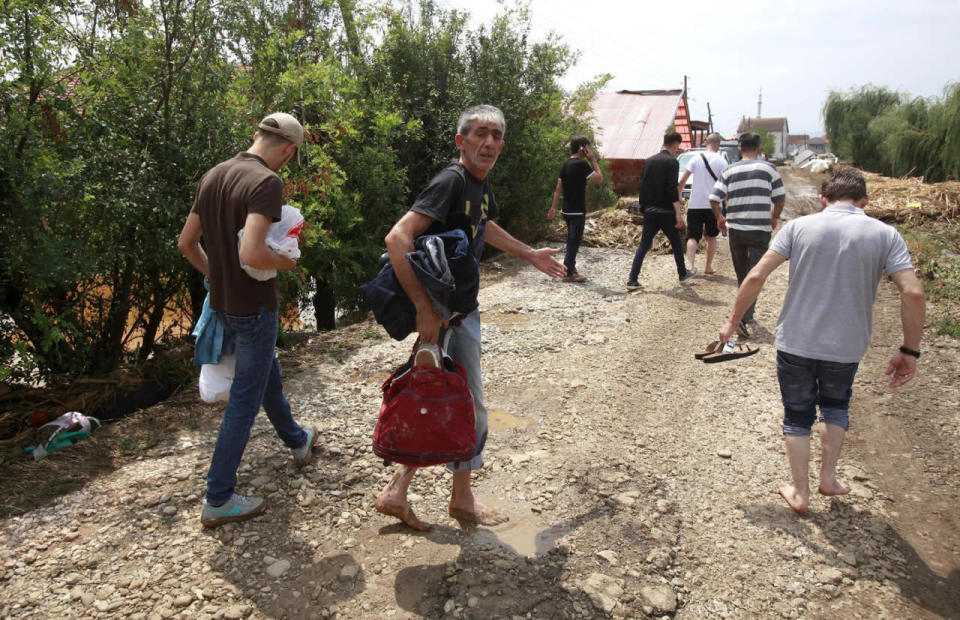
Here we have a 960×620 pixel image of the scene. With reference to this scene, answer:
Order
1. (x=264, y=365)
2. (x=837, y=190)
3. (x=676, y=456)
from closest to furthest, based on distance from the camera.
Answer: (x=264, y=365) < (x=837, y=190) < (x=676, y=456)

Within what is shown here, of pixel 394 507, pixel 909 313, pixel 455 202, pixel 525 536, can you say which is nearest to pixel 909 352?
pixel 909 313

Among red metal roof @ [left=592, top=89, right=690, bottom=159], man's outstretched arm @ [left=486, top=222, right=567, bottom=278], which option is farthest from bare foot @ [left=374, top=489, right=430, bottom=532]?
red metal roof @ [left=592, top=89, right=690, bottom=159]

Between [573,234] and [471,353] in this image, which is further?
[573,234]

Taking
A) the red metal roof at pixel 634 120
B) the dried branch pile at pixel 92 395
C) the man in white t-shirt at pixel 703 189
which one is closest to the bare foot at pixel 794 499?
the dried branch pile at pixel 92 395

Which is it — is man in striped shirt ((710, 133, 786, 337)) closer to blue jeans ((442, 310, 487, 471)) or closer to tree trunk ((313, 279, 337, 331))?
blue jeans ((442, 310, 487, 471))

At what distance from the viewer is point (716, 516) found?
332 cm

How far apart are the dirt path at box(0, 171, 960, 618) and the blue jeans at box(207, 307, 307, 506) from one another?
0.31 metres

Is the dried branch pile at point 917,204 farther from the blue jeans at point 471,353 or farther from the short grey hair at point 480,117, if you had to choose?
the blue jeans at point 471,353

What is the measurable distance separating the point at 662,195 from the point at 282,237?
6356 mm

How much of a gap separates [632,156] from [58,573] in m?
23.9

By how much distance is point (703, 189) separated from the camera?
27.4 ft

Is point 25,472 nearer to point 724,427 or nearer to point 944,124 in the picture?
point 724,427

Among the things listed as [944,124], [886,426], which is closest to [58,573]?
[886,426]

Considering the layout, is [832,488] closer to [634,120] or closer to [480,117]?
[480,117]
